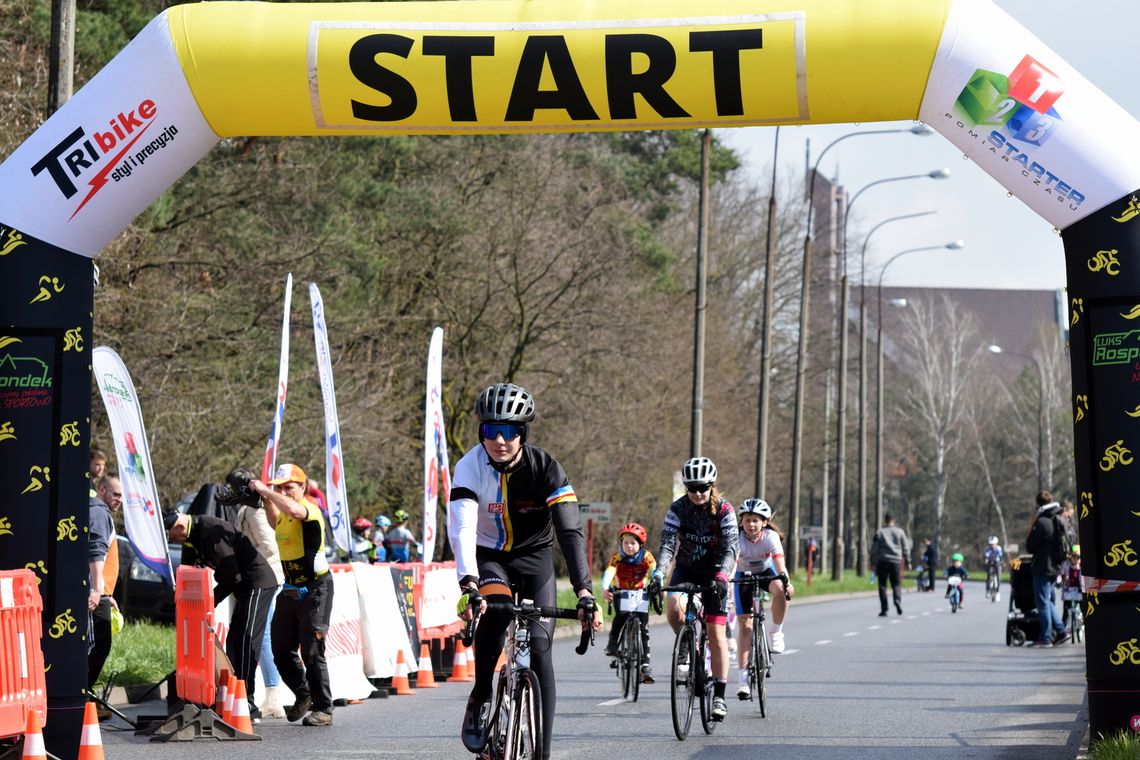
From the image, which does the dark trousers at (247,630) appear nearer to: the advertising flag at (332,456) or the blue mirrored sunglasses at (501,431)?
the advertising flag at (332,456)

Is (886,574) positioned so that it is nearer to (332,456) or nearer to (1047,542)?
(1047,542)

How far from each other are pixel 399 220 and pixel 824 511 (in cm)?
2469

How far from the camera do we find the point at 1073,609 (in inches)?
1001

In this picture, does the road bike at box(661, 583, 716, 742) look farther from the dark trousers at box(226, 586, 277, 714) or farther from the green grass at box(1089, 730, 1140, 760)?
the dark trousers at box(226, 586, 277, 714)

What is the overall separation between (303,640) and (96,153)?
4100 mm

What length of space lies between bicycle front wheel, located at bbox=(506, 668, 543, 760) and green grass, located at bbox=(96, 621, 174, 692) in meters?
6.82

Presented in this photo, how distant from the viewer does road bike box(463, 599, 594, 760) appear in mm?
8508

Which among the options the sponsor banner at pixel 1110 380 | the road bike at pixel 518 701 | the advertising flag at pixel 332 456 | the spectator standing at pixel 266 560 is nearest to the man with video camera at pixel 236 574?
the spectator standing at pixel 266 560

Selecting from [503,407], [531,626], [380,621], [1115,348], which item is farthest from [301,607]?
[1115,348]

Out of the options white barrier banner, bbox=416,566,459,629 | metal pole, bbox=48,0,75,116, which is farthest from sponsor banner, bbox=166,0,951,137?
white barrier banner, bbox=416,566,459,629

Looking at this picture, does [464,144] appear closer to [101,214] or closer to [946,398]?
[101,214]

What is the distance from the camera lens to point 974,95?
1101 cm

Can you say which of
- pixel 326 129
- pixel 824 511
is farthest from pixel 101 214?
pixel 824 511

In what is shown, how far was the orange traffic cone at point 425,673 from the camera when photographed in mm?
17250
